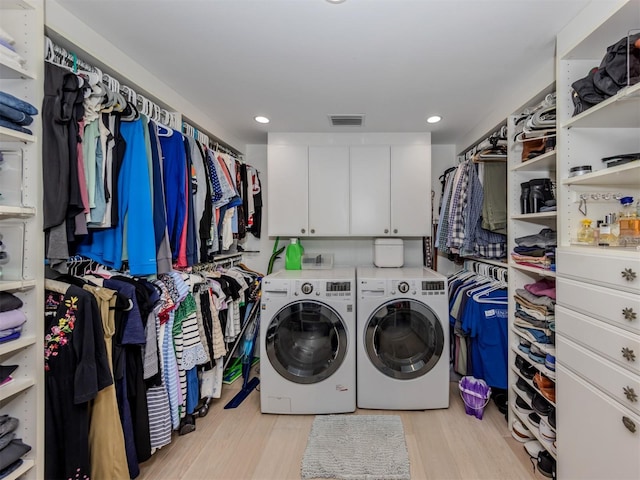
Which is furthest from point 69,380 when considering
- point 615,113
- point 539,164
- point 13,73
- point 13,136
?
point 539,164

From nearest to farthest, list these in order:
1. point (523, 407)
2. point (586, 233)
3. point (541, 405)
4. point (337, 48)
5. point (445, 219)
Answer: point (586, 233) → point (337, 48) → point (541, 405) → point (523, 407) → point (445, 219)

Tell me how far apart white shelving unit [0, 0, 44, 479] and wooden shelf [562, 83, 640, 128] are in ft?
7.19

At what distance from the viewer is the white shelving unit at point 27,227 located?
1.10 metres

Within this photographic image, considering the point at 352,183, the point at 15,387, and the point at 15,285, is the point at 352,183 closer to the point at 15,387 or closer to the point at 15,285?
the point at 15,285

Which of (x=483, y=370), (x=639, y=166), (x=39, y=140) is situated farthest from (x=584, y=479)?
(x=39, y=140)

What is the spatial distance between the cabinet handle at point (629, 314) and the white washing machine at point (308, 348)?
Answer: 140 centimetres

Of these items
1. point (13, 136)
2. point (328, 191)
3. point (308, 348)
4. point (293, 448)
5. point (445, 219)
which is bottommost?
point (293, 448)

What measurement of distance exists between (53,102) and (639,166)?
2171 mm

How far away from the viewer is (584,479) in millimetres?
1242

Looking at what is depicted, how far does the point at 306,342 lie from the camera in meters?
2.19

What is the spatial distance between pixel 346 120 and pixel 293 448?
239 cm

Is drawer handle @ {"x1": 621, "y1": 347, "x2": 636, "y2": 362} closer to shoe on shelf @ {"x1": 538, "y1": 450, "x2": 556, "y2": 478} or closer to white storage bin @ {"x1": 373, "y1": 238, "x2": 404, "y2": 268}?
shoe on shelf @ {"x1": 538, "y1": 450, "x2": 556, "y2": 478}

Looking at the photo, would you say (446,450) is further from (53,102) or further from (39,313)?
(53,102)

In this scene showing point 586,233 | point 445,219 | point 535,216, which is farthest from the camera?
point 445,219
